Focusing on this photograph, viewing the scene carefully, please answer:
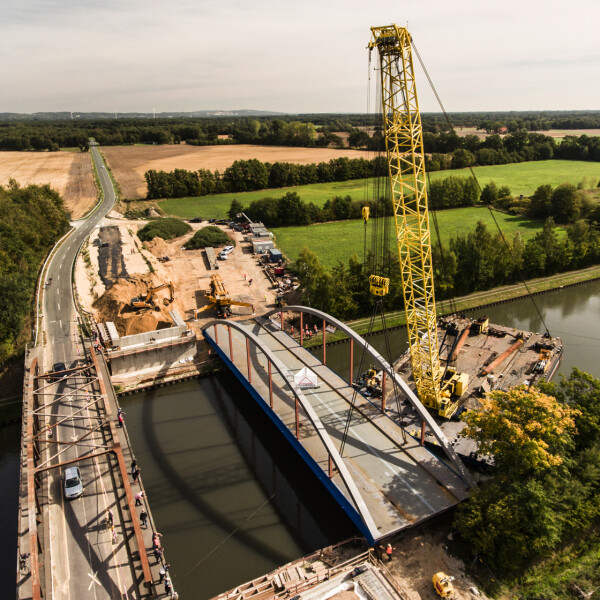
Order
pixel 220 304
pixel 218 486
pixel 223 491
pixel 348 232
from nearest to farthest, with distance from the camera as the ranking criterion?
pixel 223 491 → pixel 218 486 → pixel 220 304 → pixel 348 232

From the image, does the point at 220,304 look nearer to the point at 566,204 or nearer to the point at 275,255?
the point at 275,255

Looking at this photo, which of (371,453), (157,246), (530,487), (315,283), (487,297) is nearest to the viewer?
(530,487)

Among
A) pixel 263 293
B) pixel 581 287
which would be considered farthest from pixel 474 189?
pixel 263 293

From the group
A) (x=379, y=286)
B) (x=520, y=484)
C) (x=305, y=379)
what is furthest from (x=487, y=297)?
(x=520, y=484)

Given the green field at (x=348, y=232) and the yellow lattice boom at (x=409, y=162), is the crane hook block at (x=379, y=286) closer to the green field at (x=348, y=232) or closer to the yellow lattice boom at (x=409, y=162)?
the yellow lattice boom at (x=409, y=162)

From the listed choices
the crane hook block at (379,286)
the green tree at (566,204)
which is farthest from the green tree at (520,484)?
the green tree at (566,204)

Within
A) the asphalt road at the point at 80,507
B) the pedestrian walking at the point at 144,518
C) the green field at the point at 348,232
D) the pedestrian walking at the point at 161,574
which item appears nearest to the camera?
the asphalt road at the point at 80,507
